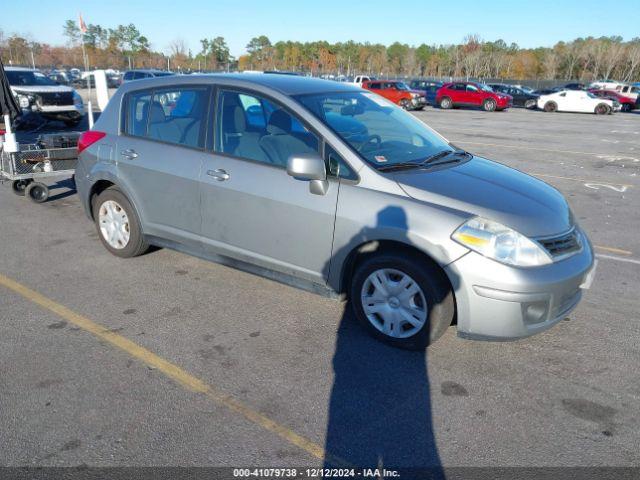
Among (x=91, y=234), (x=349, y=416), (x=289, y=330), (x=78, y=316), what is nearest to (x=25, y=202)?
(x=91, y=234)

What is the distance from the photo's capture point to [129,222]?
502 cm

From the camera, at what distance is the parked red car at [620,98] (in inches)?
1335

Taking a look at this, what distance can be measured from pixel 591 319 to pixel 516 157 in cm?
952

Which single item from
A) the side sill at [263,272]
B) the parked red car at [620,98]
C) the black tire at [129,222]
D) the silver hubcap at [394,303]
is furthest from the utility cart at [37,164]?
the parked red car at [620,98]

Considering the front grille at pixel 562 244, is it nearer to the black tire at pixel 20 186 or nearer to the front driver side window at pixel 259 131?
the front driver side window at pixel 259 131

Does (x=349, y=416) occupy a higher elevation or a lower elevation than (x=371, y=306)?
lower

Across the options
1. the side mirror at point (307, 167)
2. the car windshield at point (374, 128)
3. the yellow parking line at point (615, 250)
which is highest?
the car windshield at point (374, 128)

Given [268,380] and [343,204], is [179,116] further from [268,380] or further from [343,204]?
[268,380]

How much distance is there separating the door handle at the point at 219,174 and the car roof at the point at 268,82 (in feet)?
2.42

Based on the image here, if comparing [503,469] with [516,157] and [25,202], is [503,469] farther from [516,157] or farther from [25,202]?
[516,157]

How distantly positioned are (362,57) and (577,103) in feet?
313

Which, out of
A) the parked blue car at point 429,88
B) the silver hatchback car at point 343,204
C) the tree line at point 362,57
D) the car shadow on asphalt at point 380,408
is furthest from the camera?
the tree line at point 362,57

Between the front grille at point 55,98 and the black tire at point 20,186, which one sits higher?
the front grille at point 55,98

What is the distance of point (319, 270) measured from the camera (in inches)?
151
